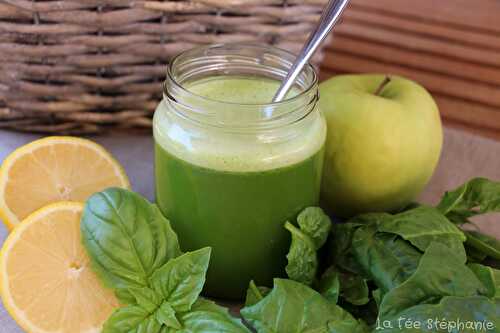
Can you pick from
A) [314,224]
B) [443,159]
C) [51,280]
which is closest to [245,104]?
[314,224]

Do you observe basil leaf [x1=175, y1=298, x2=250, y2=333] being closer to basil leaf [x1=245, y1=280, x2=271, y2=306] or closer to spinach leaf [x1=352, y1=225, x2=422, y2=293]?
basil leaf [x1=245, y1=280, x2=271, y2=306]

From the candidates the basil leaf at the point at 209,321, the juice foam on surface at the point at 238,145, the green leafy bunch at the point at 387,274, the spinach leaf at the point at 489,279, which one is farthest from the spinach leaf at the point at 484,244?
the basil leaf at the point at 209,321

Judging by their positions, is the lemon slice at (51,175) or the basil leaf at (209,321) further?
the lemon slice at (51,175)

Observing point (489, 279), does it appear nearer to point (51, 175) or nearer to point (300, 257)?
point (300, 257)

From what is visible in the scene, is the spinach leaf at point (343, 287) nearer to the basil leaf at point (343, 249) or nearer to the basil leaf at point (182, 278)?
the basil leaf at point (343, 249)

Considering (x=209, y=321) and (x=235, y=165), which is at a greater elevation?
(x=235, y=165)

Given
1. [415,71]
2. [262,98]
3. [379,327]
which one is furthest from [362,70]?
[379,327]

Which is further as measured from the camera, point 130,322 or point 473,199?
point 473,199
